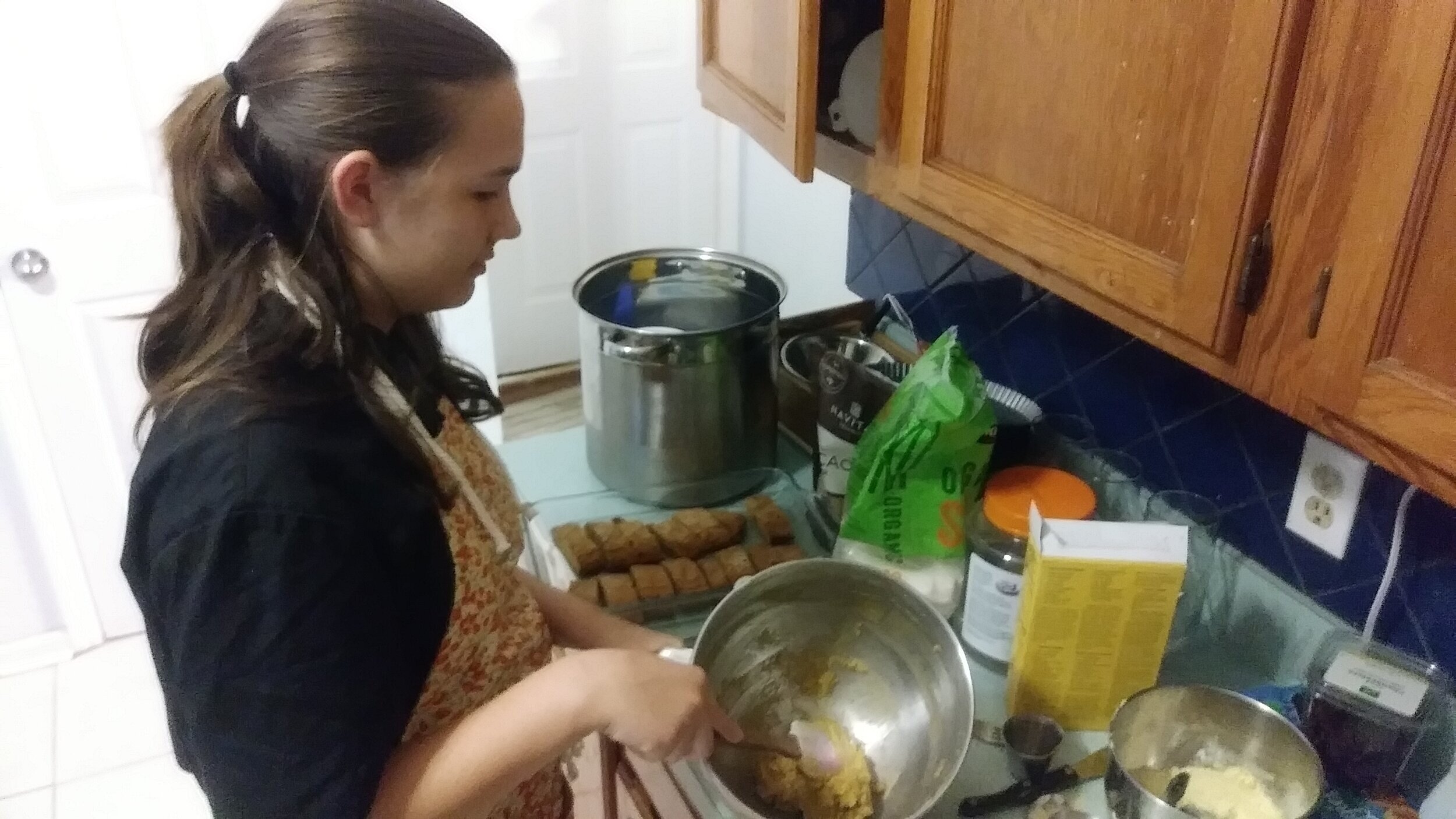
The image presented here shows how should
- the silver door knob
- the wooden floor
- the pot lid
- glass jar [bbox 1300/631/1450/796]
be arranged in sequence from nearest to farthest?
glass jar [bbox 1300/631/1450/796], the pot lid, the silver door knob, the wooden floor

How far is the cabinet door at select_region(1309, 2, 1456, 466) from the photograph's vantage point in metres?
0.54

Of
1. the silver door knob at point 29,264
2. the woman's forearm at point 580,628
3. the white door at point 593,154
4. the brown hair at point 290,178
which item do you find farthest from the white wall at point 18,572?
the brown hair at point 290,178

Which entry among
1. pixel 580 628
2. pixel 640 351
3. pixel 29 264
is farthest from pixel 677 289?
pixel 29 264

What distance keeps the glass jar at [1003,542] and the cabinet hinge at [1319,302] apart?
15.7 inches

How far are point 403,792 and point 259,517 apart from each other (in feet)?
0.72

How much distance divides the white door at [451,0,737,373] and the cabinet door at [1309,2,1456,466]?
2353mm

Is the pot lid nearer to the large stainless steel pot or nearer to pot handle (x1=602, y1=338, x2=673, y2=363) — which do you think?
the large stainless steel pot

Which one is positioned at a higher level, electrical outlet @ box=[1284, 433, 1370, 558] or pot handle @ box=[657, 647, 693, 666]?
electrical outlet @ box=[1284, 433, 1370, 558]

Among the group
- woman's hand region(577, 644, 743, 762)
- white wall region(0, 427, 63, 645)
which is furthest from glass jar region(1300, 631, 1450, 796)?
white wall region(0, 427, 63, 645)

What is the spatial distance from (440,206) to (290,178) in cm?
10

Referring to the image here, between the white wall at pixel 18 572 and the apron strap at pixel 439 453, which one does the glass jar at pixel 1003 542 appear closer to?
the apron strap at pixel 439 453

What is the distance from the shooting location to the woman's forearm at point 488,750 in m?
0.72

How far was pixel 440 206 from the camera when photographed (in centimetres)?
71

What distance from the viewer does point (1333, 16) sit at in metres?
0.58
